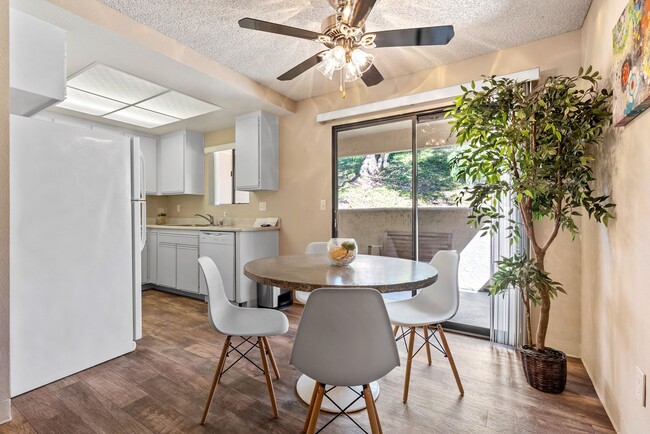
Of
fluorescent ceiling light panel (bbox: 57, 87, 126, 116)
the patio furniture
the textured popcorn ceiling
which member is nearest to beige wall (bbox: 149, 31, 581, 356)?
the textured popcorn ceiling

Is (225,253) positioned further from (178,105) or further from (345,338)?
(345,338)

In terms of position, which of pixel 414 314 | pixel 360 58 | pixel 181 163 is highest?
pixel 360 58

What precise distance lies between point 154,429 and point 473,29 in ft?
10.6

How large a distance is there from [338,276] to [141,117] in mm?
3850

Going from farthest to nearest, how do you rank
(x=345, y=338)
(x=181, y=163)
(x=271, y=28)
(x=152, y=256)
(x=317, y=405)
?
(x=181, y=163), (x=152, y=256), (x=271, y=28), (x=317, y=405), (x=345, y=338)

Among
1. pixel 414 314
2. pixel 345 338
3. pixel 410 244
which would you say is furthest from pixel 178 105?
pixel 345 338

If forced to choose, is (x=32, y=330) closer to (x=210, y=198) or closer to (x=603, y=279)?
(x=210, y=198)

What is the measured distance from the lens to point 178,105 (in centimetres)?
361

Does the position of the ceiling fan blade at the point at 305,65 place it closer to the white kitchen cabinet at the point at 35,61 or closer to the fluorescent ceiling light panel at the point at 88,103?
the white kitchen cabinet at the point at 35,61

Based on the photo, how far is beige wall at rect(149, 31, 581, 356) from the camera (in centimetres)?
243

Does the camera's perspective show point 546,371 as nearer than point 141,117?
Yes

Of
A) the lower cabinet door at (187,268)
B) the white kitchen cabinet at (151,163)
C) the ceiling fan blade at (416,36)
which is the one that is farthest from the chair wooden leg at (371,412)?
the white kitchen cabinet at (151,163)

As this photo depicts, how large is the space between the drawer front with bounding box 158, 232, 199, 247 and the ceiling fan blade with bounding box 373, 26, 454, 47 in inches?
120

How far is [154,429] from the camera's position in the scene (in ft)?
5.21
